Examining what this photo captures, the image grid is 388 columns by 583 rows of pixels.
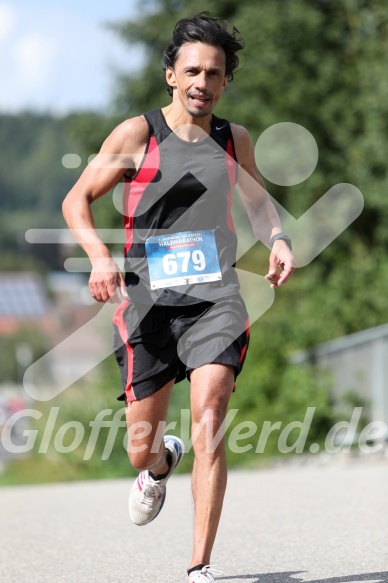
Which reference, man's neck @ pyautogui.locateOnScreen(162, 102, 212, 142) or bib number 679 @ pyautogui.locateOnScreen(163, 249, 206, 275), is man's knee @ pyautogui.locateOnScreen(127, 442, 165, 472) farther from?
man's neck @ pyautogui.locateOnScreen(162, 102, 212, 142)

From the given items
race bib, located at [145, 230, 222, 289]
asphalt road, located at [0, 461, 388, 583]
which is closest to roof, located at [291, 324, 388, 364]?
asphalt road, located at [0, 461, 388, 583]

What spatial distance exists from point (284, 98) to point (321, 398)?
42.8ft

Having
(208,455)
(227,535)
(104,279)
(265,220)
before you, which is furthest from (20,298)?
(104,279)

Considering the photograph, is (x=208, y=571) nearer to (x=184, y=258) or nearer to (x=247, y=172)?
(x=184, y=258)

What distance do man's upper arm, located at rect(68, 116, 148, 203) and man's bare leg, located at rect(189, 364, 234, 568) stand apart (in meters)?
0.86

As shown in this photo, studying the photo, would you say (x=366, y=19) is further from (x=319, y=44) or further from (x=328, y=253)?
(x=328, y=253)

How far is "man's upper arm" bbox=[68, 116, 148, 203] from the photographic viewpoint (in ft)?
16.8

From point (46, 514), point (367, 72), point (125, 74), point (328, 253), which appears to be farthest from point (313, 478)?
point (125, 74)

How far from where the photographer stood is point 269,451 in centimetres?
1716

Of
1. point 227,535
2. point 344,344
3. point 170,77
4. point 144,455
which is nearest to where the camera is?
point 170,77

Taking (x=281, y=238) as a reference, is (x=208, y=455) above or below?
below

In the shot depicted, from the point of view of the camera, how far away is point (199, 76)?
508 centimetres

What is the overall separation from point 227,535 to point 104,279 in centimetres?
277

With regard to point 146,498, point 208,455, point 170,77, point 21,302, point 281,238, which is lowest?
point 208,455
